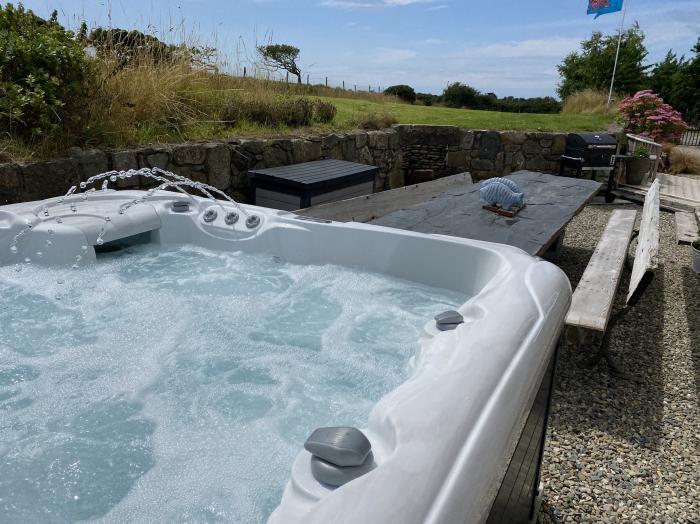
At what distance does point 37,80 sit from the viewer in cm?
300

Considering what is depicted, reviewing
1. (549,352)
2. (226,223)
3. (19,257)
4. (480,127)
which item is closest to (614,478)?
(549,352)

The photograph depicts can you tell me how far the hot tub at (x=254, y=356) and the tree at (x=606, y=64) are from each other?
15627 mm

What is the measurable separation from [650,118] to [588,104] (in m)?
2.41

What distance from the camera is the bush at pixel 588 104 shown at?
988 cm

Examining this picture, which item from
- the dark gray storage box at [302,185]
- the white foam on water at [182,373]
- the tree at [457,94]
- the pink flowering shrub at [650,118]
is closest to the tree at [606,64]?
the tree at [457,94]

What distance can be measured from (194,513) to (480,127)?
22.2 feet

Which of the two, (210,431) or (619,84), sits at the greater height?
(619,84)

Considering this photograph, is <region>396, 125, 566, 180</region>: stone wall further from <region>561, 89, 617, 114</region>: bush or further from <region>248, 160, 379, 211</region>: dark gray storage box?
<region>561, 89, 617, 114</region>: bush

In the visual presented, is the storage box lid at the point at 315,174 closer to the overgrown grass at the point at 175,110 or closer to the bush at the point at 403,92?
the overgrown grass at the point at 175,110

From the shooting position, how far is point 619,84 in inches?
661

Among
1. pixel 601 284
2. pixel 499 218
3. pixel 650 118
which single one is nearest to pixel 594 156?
pixel 650 118

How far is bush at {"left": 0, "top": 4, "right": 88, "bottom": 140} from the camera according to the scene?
2.90m

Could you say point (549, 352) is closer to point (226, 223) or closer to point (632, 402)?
point (632, 402)

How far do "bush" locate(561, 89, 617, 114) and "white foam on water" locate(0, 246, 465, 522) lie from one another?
31.1 feet
